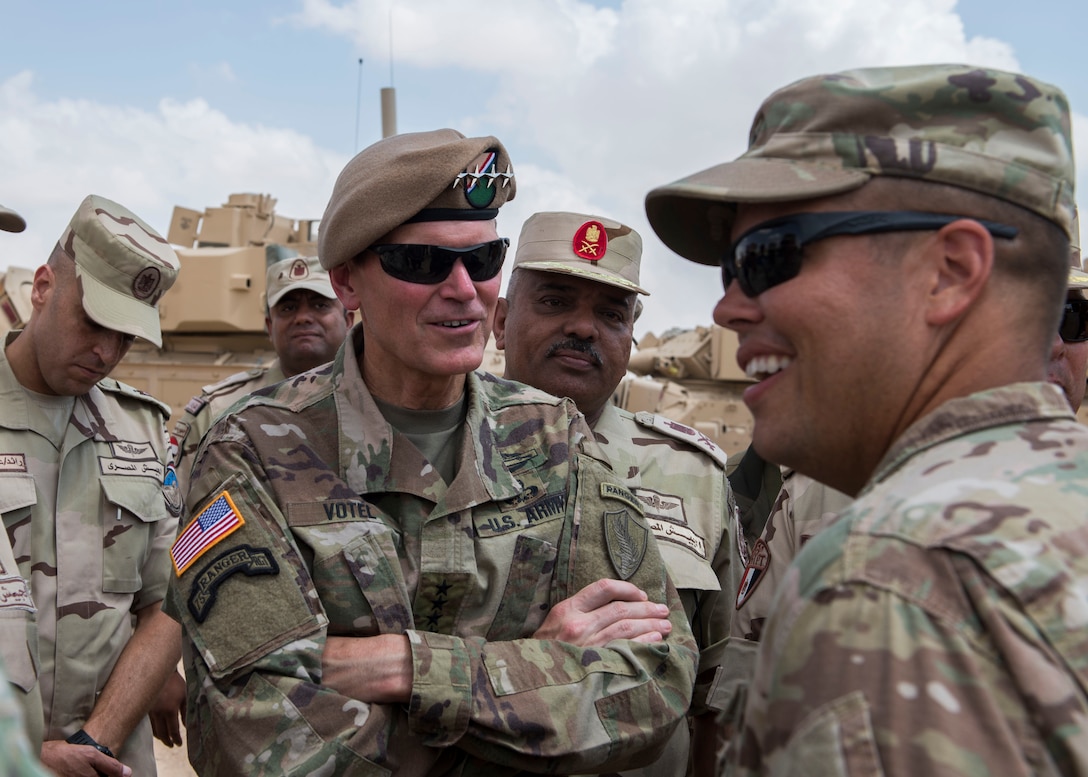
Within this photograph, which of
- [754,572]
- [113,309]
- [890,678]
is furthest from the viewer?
[113,309]

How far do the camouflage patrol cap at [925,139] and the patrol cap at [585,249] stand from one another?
7.21ft

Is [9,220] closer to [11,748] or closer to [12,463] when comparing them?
[12,463]

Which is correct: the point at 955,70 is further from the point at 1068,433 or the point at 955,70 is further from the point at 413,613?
the point at 413,613

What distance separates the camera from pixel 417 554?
245cm

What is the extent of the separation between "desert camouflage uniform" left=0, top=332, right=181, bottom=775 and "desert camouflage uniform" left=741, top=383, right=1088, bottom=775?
2837 millimetres

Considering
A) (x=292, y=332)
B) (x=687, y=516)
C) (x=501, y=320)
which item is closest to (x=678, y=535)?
(x=687, y=516)

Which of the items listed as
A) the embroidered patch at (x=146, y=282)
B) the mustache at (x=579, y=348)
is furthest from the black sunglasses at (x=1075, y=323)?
the embroidered patch at (x=146, y=282)

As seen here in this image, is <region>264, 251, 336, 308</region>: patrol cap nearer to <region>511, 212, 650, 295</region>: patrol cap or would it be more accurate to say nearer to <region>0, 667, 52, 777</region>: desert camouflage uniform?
<region>511, 212, 650, 295</region>: patrol cap

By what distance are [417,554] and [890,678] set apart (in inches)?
59.6

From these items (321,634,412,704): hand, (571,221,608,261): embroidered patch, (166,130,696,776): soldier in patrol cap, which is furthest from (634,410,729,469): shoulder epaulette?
A: (321,634,412,704): hand

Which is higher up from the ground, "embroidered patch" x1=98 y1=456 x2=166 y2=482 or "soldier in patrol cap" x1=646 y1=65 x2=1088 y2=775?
"soldier in patrol cap" x1=646 y1=65 x2=1088 y2=775

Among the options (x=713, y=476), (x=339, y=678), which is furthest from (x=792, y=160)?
Result: (x=713, y=476)

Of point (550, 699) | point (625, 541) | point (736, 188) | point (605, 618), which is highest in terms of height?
point (736, 188)

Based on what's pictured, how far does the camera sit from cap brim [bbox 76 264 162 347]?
3.59 metres
